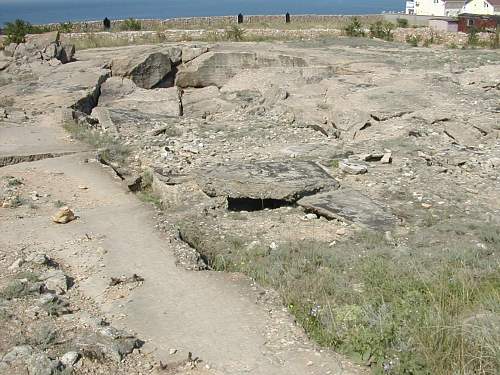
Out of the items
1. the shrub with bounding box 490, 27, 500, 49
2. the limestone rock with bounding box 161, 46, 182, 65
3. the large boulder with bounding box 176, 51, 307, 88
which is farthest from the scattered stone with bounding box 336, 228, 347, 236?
the shrub with bounding box 490, 27, 500, 49

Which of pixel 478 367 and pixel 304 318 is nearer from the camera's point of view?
pixel 478 367

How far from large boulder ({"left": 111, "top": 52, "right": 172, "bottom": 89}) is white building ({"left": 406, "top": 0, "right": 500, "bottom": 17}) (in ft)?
142

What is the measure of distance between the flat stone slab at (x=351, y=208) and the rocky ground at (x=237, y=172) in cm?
3

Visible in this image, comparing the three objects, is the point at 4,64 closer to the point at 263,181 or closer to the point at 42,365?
the point at 263,181

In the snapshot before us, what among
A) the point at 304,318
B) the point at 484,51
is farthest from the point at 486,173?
the point at 484,51

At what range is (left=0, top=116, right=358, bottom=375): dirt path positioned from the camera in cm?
457

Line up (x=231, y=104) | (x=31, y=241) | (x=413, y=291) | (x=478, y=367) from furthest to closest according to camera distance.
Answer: (x=231, y=104) → (x=31, y=241) → (x=413, y=291) → (x=478, y=367)

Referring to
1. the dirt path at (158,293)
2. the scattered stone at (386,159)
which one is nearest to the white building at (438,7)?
the scattered stone at (386,159)

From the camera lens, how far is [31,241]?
276 inches

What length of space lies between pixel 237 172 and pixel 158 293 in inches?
128

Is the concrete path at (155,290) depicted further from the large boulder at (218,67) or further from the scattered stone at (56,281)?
the large boulder at (218,67)

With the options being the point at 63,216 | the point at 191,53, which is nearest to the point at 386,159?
the point at 63,216

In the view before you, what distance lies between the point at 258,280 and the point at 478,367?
2454 millimetres

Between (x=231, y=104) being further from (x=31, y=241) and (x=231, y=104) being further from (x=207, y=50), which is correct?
(x=31, y=241)
